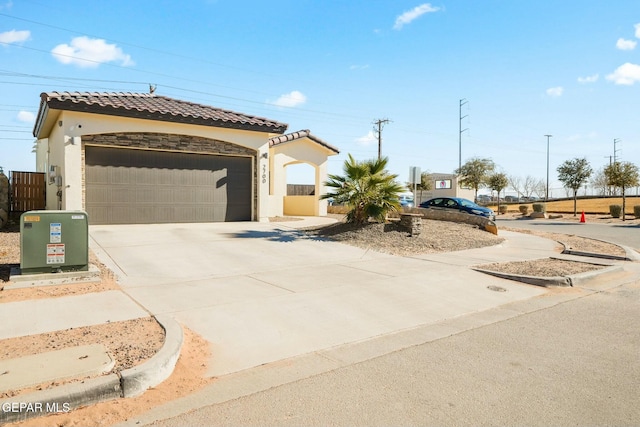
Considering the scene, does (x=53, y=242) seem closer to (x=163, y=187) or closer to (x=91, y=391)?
(x=91, y=391)

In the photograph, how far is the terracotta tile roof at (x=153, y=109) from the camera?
12.9 metres

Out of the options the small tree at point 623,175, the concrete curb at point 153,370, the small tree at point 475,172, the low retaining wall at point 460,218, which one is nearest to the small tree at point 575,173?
the small tree at point 623,175

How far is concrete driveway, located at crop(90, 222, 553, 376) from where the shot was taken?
5.14 m

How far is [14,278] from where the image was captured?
6602mm

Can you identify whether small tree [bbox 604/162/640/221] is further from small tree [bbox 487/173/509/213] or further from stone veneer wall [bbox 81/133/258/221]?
stone veneer wall [bbox 81/133/258/221]

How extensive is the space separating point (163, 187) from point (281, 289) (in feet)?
30.8

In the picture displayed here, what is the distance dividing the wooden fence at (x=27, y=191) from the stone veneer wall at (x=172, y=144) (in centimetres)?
552

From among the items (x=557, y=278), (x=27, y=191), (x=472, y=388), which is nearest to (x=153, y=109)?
(x=27, y=191)

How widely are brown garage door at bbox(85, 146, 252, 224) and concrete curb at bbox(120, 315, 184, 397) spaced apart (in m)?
10.9

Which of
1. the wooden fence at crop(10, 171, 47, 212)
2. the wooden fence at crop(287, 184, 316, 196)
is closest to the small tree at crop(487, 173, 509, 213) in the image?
the wooden fence at crop(287, 184, 316, 196)

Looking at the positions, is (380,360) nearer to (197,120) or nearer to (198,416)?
(198,416)

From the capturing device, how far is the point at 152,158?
1467 centimetres

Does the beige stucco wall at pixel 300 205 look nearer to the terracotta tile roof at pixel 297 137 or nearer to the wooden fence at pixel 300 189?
the terracotta tile roof at pixel 297 137

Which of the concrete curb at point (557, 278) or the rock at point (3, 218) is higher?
the rock at point (3, 218)
